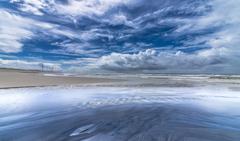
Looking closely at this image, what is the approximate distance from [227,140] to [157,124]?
1332mm

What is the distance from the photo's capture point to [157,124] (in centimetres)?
297

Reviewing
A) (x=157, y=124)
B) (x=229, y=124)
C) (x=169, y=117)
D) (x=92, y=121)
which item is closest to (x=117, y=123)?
(x=92, y=121)

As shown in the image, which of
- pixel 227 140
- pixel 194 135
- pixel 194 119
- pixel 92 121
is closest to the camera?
pixel 227 140

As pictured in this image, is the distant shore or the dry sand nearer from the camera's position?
the distant shore

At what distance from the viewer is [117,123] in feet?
9.87

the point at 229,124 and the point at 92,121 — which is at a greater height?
the point at 92,121

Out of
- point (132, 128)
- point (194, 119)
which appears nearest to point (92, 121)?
point (132, 128)

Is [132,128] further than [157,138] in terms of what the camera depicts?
Yes

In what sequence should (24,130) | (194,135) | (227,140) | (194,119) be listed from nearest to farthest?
(227,140) → (194,135) → (24,130) → (194,119)

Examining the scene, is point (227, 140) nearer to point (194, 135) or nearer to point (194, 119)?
point (194, 135)

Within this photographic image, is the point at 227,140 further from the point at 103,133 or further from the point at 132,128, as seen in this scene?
the point at 103,133

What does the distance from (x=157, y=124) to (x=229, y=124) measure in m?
1.89

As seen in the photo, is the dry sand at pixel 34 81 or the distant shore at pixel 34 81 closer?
the distant shore at pixel 34 81

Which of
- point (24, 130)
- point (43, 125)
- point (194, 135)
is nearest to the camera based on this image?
point (194, 135)
